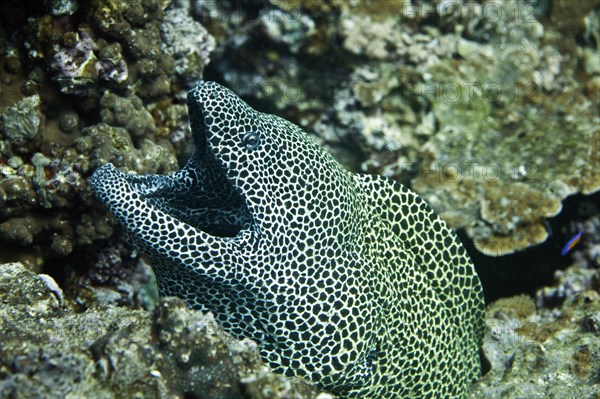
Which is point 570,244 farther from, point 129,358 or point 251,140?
point 129,358

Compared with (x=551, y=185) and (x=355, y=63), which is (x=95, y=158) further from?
(x=551, y=185)

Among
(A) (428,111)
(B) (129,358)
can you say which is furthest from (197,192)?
(A) (428,111)

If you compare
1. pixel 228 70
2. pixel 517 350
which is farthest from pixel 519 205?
pixel 228 70

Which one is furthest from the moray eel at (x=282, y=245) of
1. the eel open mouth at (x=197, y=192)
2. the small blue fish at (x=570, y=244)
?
the small blue fish at (x=570, y=244)

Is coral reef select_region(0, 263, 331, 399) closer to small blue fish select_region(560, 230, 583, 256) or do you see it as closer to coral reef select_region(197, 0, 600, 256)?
coral reef select_region(197, 0, 600, 256)

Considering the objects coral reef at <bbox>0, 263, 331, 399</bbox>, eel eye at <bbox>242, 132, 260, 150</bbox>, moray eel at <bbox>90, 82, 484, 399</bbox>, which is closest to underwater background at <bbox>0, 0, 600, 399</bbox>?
coral reef at <bbox>0, 263, 331, 399</bbox>

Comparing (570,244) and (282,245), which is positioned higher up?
(282,245)

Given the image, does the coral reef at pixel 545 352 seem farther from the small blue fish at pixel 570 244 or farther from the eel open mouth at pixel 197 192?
the eel open mouth at pixel 197 192
